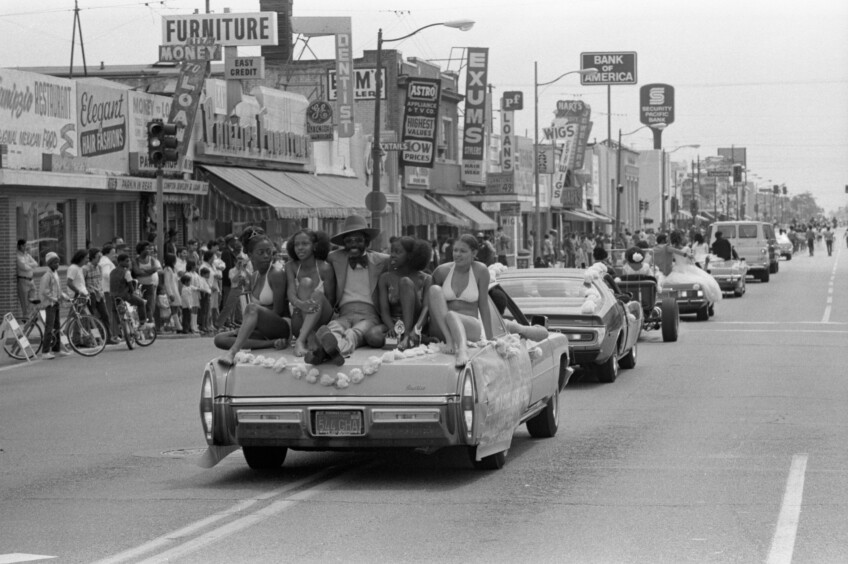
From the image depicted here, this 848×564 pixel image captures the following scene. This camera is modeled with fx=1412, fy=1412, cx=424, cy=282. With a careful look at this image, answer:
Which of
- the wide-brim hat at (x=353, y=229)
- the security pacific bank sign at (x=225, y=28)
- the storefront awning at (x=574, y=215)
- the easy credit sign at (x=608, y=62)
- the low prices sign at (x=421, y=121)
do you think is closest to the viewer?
the wide-brim hat at (x=353, y=229)

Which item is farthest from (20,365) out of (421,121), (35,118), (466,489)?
(421,121)

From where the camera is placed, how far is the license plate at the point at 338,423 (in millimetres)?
9305

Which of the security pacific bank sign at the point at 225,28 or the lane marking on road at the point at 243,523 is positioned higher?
the security pacific bank sign at the point at 225,28

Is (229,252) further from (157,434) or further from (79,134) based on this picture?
(157,434)

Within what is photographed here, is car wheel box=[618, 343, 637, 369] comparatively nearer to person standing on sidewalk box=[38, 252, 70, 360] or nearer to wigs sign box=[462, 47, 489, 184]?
person standing on sidewalk box=[38, 252, 70, 360]

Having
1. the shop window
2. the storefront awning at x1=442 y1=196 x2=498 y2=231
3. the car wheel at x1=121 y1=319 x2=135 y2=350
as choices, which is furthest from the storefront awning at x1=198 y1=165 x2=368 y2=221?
the storefront awning at x1=442 y1=196 x2=498 y2=231

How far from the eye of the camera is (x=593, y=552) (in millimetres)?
7344

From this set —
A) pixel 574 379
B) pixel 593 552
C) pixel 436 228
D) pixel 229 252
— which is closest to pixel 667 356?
pixel 574 379

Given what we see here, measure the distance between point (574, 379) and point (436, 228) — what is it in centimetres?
4218

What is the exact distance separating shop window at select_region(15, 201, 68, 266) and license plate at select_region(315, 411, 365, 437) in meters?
20.8

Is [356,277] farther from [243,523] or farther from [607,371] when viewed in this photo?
[607,371]

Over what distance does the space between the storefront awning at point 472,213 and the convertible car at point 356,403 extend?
48554mm

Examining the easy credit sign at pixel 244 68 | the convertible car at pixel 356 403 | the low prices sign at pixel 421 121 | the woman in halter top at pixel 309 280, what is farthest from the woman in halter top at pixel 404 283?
the low prices sign at pixel 421 121

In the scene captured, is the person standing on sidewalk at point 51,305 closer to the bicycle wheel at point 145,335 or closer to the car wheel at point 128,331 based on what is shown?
the car wheel at point 128,331
